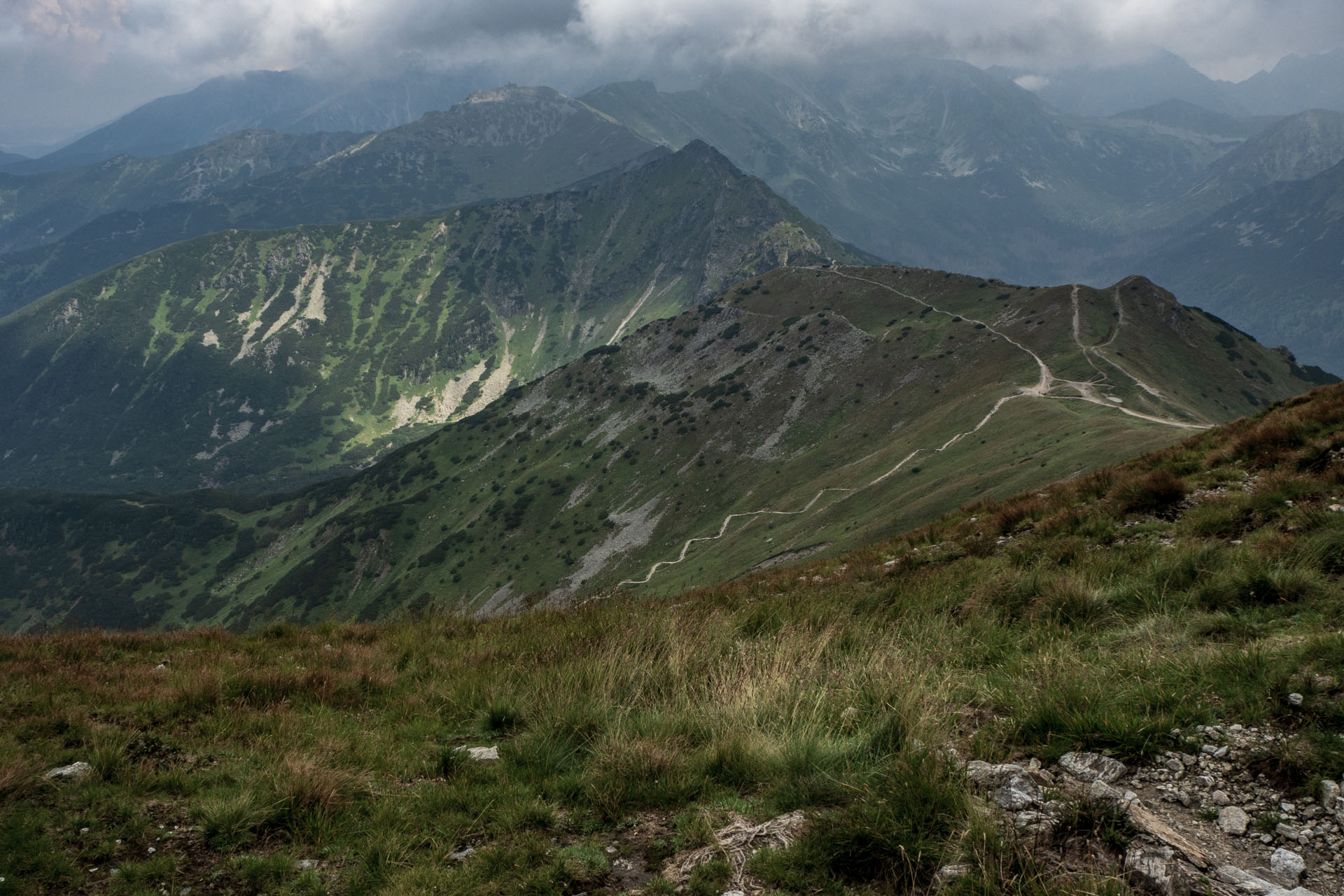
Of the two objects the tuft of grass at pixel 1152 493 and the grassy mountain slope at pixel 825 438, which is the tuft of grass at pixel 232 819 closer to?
the tuft of grass at pixel 1152 493

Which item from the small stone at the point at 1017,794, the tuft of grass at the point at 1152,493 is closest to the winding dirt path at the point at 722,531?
the tuft of grass at the point at 1152,493

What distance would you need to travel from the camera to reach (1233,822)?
430cm

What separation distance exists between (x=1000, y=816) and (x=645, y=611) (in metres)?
7.27

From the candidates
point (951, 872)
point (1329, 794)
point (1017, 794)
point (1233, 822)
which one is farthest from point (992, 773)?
point (1329, 794)

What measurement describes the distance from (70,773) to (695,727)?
6.25 meters

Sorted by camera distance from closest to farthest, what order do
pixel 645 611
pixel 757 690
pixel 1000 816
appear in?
1. pixel 1000 816
2. pixel 757 690
3. pixel 645 611

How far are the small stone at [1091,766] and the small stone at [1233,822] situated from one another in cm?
65

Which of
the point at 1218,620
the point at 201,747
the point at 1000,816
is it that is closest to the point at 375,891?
the point at 201,747

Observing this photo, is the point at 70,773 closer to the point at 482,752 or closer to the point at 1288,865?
the point at 482,752

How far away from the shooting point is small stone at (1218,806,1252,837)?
428 cm

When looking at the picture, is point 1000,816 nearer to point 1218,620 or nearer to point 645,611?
point 1218,620

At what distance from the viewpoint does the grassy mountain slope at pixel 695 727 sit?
188 inches

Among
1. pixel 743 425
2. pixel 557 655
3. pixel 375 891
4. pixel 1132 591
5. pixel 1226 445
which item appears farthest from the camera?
pixel 743 425

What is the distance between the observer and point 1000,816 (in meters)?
4.48
